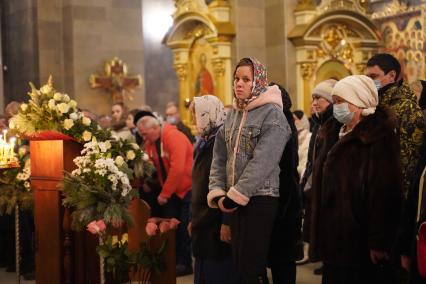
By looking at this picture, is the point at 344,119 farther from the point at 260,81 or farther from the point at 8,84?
the point at 8,84

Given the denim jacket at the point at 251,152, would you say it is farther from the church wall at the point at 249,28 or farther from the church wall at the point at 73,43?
the church wall at the point at 73,43

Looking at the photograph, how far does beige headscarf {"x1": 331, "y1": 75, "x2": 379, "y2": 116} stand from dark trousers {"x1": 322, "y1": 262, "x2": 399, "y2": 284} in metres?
0.95

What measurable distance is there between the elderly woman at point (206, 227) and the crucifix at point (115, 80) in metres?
10.3

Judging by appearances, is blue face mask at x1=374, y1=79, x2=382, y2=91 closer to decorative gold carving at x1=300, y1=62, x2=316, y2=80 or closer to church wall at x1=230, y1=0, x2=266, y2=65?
decorative gold carving at x1=300, y1=62, x2=316, y2=80

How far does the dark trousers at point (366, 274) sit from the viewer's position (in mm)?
4395

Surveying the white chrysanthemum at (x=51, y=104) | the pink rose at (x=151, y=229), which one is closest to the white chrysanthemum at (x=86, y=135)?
the white chrysanthemum at (x=51, y=104)

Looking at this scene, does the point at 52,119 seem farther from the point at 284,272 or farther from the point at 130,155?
the point at 284,272

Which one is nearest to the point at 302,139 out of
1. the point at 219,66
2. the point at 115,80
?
the point at 219,66

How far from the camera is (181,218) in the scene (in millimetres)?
7684

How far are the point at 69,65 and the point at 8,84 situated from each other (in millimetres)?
2278

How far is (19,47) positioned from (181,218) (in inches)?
378

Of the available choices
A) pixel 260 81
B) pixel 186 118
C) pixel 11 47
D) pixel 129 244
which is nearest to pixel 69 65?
pixel 11 47

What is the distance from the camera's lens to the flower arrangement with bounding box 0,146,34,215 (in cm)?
716

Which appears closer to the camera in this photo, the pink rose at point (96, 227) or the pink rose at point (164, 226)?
the pink rose at point (96, 227)
